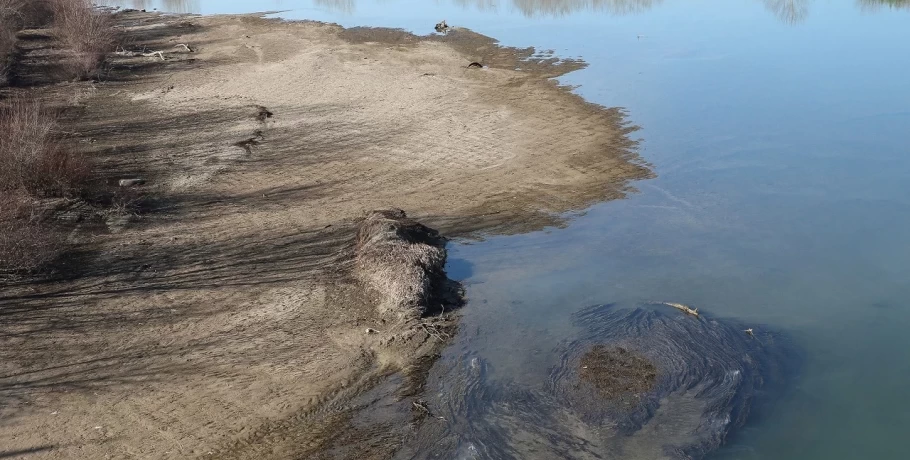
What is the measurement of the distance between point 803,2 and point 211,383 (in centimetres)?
2680

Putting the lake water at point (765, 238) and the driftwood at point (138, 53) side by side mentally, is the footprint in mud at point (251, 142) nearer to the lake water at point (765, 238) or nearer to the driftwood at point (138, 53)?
the lake water at point (765, 238)

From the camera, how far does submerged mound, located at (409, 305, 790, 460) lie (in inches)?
284

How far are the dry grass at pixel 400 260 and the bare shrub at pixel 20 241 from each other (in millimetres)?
3739

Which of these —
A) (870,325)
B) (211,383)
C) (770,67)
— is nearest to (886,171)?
(870,325)

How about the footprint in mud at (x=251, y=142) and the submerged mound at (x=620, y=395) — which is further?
the footprint in mud at (x=251, y=142)

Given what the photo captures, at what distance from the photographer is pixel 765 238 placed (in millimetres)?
11273

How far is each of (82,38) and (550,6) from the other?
17.1m

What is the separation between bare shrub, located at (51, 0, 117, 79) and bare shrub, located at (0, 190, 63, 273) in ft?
38.7

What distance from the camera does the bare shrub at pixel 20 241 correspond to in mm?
9891

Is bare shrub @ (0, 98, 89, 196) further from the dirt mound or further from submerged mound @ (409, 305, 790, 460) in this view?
the dirt mound

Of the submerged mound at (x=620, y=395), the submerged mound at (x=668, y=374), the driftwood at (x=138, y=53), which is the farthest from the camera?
the driftwood at (x=138, y=53)

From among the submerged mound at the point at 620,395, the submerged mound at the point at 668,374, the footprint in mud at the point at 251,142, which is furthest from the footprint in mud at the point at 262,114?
the submerged mound at the point at 620,395

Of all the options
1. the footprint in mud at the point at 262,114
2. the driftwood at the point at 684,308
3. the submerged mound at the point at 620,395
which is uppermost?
the footprint in mud at the point at 262,114

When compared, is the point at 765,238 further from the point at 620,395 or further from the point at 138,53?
the point at 138,53
